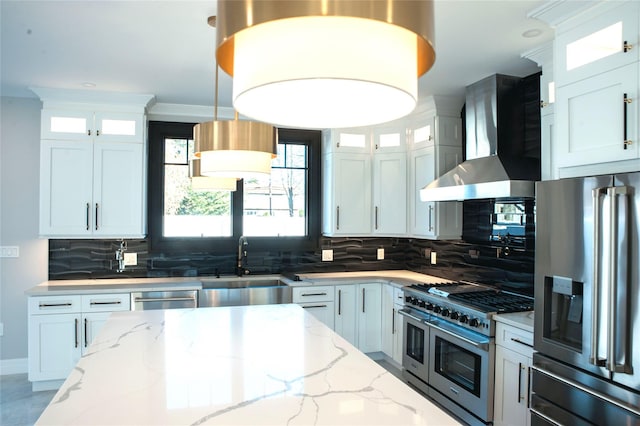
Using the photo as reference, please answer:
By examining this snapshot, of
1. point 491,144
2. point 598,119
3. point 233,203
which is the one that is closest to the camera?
point 598,119

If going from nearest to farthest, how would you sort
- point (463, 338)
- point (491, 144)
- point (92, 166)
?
point (463, 338) < point (491, 144) < point (92, 166)

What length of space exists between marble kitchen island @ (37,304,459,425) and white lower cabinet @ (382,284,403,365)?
205 centimetres

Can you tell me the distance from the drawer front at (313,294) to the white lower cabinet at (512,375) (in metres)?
1.76

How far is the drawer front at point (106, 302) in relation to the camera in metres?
3.79

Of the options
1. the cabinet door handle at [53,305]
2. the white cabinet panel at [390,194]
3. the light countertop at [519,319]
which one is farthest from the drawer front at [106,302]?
the light countertop at [519,319]

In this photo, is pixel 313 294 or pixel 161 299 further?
pixel 313 294

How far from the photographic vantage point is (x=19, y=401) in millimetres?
3543

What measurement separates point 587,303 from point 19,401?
4.09 m

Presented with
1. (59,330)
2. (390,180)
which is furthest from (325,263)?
(59,330)

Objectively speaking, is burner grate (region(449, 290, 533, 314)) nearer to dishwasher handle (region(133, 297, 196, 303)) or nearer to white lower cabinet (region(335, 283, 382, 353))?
white lower cabinet (region(335, 283, 382, 353))

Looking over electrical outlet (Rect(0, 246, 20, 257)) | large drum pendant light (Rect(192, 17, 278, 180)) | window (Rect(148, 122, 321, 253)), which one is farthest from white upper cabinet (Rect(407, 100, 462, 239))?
electrical outlet (Rect(0, 246, 20, 257))

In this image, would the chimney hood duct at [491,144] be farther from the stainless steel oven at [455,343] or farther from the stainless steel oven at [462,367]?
the stainless steel oven at [462,367]

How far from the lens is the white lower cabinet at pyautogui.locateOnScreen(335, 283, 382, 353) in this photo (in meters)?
4.35

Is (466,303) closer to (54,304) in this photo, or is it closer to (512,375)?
(512,375)
